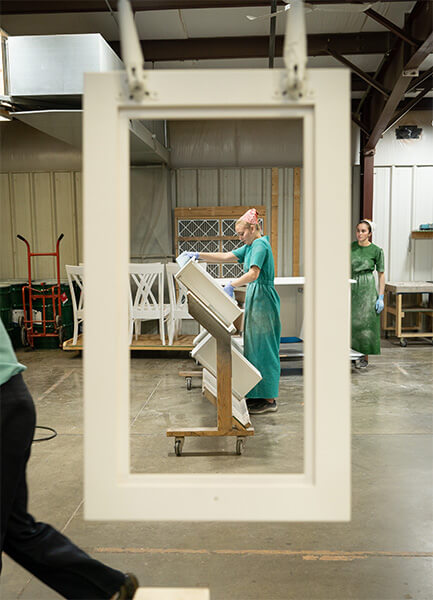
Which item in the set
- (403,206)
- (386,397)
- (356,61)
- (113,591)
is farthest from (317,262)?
(403,206)

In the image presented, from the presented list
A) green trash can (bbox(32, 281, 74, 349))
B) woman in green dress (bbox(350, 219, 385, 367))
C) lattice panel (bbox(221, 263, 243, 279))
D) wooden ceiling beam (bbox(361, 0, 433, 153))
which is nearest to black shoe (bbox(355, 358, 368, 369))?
woman in green dress (bbox(350, 219, 385, 367))

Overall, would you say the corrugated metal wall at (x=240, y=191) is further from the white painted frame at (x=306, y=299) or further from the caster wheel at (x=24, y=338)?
the white painted frame at (x=306, y=299)

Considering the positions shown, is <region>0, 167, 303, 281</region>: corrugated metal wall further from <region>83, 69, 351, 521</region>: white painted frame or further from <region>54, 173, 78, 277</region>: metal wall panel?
<region>83, 69, 351, 521</region>: white painted frame

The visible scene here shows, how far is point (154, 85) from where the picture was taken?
0.89 m

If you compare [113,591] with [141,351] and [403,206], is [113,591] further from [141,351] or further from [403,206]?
[403,206]

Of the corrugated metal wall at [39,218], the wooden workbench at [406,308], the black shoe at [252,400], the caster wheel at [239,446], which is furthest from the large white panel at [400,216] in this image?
the caster wheel at [239,446]

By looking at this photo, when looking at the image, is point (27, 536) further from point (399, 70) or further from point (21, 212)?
point (21, 212)

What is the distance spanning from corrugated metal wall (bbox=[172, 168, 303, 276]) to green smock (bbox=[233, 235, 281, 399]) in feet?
11.6

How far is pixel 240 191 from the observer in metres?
7.34

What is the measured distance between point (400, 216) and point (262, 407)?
4.49 m

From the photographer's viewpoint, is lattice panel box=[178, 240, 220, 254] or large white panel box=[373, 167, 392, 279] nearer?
lattice panel box=[178, 240, 220, 254]

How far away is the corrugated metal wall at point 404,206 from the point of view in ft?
24.2

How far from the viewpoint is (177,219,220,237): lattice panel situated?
7293mm

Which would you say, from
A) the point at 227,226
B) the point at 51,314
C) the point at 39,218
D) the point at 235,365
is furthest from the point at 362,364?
the point at 39,218
